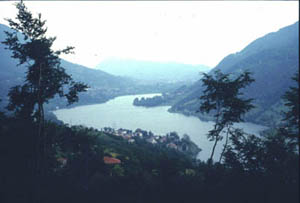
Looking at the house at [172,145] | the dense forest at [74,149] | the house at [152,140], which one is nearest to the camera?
the dense forest at [74,149]

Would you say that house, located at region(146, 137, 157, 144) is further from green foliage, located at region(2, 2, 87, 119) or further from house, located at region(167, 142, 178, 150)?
green foliage, located at region(2, 2, 87, 119)

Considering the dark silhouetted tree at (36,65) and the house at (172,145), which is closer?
the dark silhouetted tree at (36,65)

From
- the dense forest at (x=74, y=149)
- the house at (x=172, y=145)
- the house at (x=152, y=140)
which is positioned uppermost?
the dense forest at (x=74, y=149)

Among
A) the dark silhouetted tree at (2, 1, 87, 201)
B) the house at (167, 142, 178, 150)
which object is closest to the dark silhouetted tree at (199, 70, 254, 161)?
the dark silhouetted tree at (2, 1, 87, 201)

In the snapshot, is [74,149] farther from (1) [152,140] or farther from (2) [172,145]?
(1) [152,140]

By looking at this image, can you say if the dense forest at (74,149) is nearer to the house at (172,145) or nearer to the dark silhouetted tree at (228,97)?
the dark silhouetted tree at (228,97)

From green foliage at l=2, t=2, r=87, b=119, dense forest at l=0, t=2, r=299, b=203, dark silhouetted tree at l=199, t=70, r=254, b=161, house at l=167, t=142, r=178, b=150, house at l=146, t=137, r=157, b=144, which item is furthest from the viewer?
house at l=146, t=137, r=157, b=144

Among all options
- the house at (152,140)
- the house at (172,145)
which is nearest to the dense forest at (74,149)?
the house at (172,145)

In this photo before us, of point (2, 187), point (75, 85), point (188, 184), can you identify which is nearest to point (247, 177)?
point (188, 184)

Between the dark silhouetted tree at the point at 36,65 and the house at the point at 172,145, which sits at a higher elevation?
the dark silhouetted tree at the point at 36,65

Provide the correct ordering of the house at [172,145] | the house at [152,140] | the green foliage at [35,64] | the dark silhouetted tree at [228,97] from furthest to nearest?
the house at [152,140], the house at [172,145], the dark silhouetted tree at [228,97], the green foliage at [35,64]

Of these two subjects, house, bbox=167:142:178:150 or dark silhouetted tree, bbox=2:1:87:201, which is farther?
house, bbox=167:142:178:150
